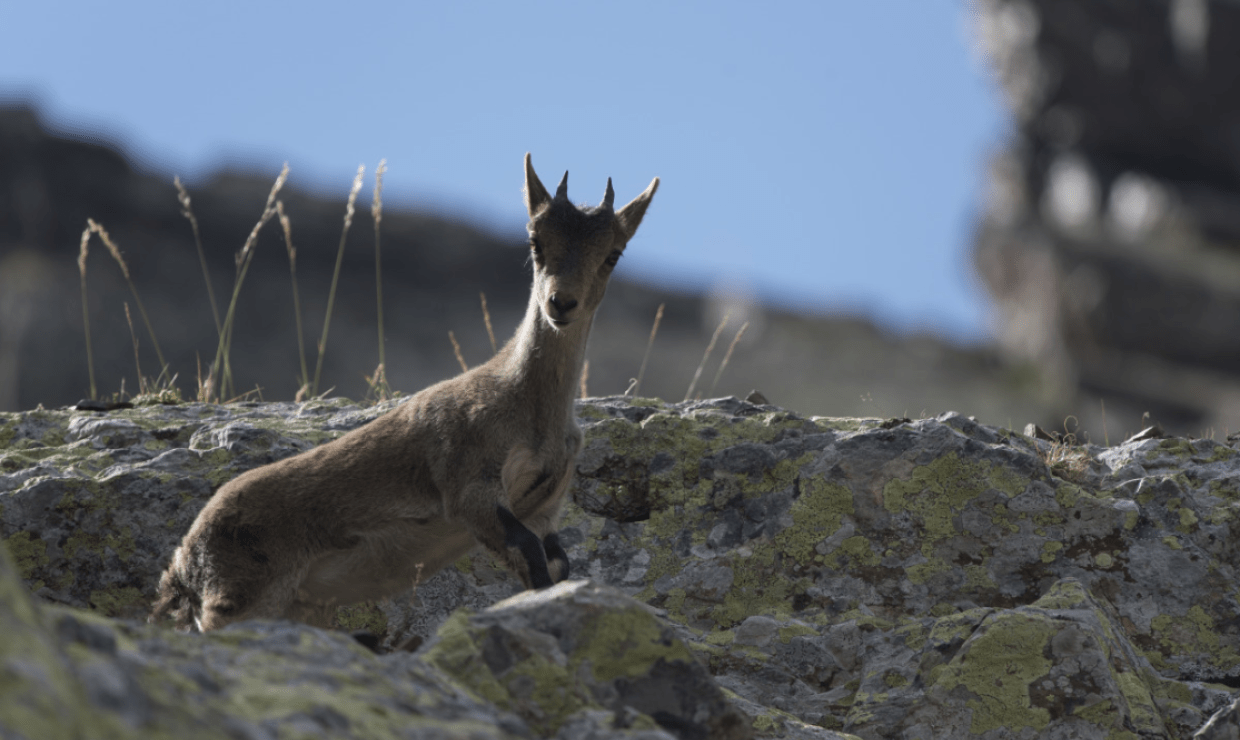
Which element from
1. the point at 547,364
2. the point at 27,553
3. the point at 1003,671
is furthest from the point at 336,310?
the point at 1003,671

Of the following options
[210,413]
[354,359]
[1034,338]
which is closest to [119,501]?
[210,413]

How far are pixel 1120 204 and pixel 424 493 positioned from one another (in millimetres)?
69533

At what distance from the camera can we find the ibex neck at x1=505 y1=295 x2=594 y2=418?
6.38 metres

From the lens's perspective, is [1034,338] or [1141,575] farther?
[1034,338]

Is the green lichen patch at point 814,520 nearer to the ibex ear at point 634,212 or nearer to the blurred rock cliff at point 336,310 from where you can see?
the ibex ear at point 634,212

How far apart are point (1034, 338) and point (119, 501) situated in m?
63.7

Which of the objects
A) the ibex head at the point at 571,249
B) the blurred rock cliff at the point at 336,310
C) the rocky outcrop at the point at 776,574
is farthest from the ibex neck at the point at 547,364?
the blurred rock cliff at the point at 336,310

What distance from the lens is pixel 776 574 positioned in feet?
22.0

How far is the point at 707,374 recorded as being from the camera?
53.9m

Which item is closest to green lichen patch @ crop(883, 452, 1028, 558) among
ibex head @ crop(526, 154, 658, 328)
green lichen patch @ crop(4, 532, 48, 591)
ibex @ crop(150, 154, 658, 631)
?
ibex @ crop(150, 154, 658, 631)

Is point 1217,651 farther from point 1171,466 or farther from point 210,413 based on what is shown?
point 210,413

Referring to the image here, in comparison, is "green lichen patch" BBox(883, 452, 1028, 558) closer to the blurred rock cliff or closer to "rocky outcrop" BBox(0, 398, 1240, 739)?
"rocky outcrop" BBox(0, 398, 1240, 739)

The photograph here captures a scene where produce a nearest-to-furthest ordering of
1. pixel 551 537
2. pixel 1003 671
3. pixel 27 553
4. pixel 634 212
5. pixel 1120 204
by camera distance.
A: 1. pixel 1003 671
2. pixel 551 537
3. pixel 27 553
4. pixel 634 212
5. pixel 1120 204

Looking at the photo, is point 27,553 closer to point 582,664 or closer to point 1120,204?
point 582,664
